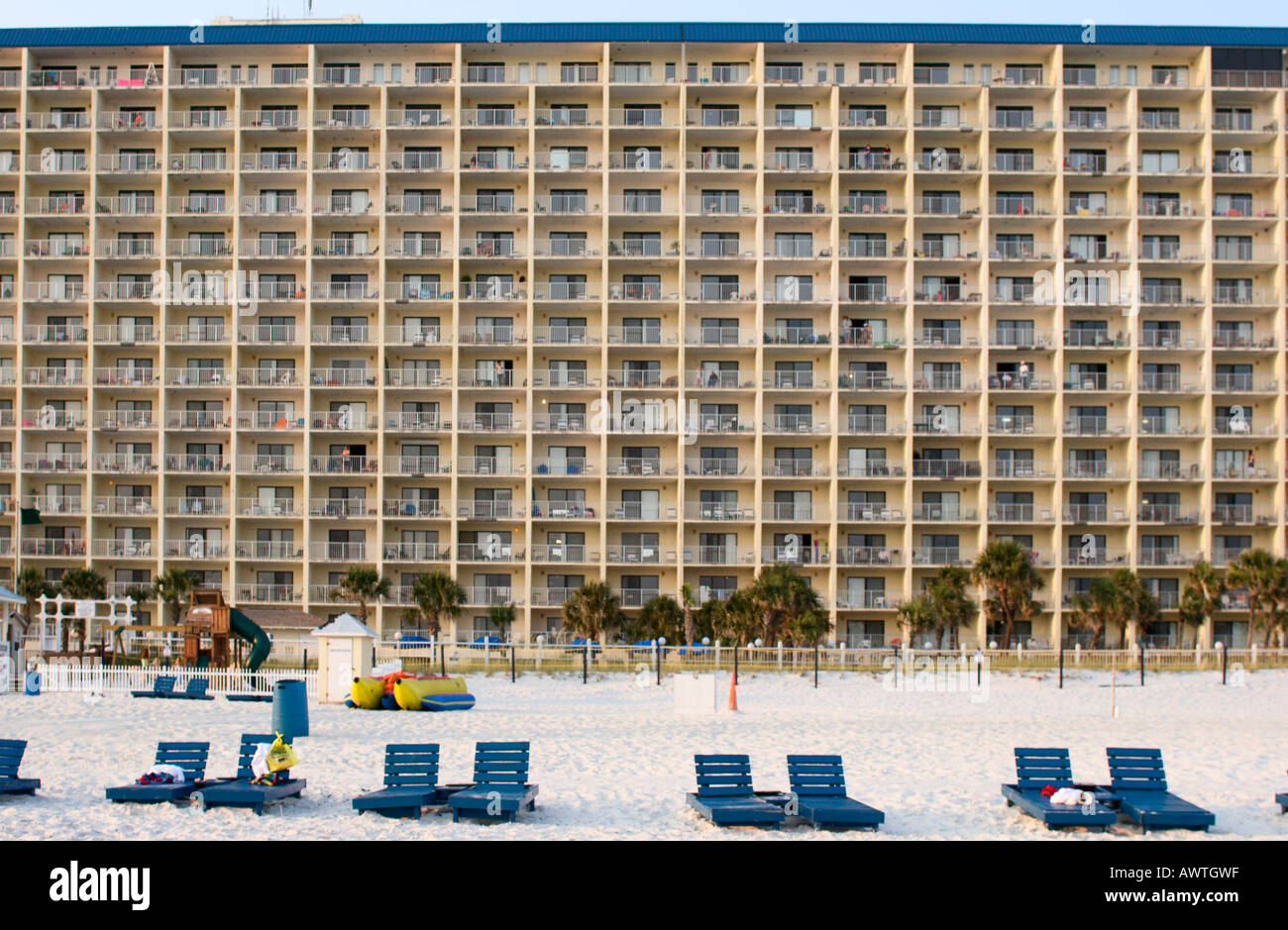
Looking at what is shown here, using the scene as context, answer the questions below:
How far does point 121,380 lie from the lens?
54.0m

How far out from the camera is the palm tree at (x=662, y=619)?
1922 inches

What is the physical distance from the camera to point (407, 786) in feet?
50.0

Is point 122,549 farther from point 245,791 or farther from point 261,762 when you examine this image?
point 245,791

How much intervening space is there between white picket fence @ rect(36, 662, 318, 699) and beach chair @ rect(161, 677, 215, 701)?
799 millimetres

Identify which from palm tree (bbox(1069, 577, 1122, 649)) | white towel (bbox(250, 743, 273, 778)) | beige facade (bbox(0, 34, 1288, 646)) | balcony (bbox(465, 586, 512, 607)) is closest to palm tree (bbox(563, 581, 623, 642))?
beige facade (bbox(0, 34, 1288, 646))

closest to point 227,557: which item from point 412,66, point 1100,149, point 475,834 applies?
point 412,66

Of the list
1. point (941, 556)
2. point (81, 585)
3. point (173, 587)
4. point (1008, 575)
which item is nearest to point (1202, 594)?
point (1008, 575)

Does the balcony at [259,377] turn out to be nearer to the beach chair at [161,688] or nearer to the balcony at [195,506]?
the balcony at [195,506]

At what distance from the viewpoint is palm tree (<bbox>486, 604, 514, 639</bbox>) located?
163 ft

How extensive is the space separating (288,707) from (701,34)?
4301cm

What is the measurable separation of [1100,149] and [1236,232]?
25.3 feet

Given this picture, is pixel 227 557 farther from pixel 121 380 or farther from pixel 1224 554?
pixel 1224 554
